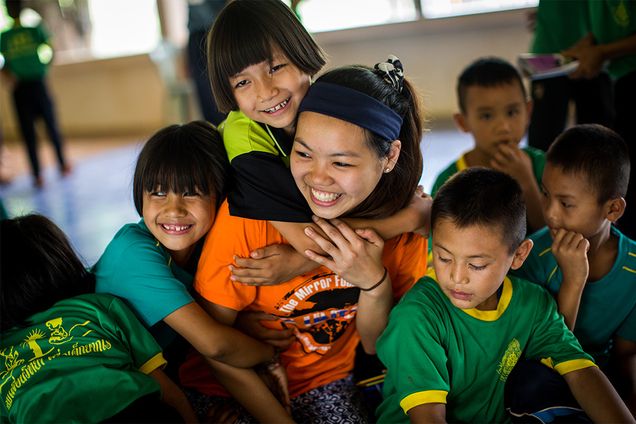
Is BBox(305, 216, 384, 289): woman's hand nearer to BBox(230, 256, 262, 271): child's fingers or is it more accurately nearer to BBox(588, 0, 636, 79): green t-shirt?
BBox(230, 256, 262, 271): child's fingers

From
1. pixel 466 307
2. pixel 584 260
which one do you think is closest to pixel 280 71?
pixel 466 307

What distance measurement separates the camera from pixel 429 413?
1.29 meters

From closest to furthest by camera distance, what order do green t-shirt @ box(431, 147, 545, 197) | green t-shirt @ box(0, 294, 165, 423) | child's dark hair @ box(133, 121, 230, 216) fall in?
green t-shirt @ box(0, 294, 165, 423) → child's dark hair @ box(133, 121, 230, 216) → green t-shirt @ box(431, 147, 545, 197)

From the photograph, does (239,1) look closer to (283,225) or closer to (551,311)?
(283,225)

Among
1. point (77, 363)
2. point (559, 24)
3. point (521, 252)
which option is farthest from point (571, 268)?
point (559, 24)

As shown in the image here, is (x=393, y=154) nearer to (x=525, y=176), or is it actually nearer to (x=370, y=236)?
(x=370, y=236)

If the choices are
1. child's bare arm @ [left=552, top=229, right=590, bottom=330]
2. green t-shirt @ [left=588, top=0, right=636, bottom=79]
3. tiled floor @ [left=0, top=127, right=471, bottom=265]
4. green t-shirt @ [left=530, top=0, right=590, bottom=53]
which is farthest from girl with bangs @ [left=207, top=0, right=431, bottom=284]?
tiled floor @ [left=0, top=127, right=471, bottom=265]

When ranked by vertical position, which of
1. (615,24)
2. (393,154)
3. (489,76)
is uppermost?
(615,24)

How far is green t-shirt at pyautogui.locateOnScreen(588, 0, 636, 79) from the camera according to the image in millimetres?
2344

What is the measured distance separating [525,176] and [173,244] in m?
1.15

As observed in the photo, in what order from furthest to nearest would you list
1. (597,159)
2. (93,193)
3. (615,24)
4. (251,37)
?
(93,193), (615,24), (597,159), (251,37)

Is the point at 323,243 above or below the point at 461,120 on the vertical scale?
below

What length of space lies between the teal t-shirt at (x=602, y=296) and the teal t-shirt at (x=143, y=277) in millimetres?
952

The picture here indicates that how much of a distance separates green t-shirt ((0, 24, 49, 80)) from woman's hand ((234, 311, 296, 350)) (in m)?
4.70
